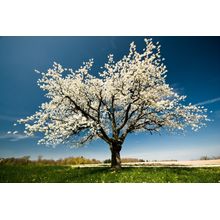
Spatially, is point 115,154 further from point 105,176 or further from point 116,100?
point 116,100

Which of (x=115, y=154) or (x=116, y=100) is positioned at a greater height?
(x=116, y=100)

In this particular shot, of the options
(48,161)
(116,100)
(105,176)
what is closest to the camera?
(105,176)

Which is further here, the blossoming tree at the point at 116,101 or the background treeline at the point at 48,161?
the background treeline at the point at 48,161

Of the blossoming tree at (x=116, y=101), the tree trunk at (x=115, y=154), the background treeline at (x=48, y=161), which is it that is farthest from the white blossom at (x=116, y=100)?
the background treeline at (x=48, y=161)

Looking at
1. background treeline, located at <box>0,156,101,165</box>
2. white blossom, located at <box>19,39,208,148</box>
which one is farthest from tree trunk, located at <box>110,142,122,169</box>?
background treeline, located at <box>0,156,101,165</box>

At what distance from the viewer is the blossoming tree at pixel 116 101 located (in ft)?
38.6

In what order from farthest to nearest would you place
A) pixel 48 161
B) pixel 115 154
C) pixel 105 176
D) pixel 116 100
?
1. pixel 48 161
2. pixel 116 100
3. pixel 115 154
4. pixel 105 176

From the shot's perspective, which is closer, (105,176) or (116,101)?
(105,176)

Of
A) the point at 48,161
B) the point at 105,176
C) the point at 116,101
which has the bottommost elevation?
the point at 105,176

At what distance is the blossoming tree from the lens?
11.8 meters

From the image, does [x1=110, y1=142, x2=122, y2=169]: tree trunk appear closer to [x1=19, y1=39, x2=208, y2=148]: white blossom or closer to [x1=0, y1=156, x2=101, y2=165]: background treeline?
[x1=19, y1=39, x2=208, y2=148]: white blossom

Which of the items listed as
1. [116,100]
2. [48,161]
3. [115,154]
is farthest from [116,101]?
[48,161]

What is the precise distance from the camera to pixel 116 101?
12352mm

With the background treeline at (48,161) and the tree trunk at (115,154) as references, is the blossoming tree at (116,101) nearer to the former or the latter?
the tree trunk at (115,154)
